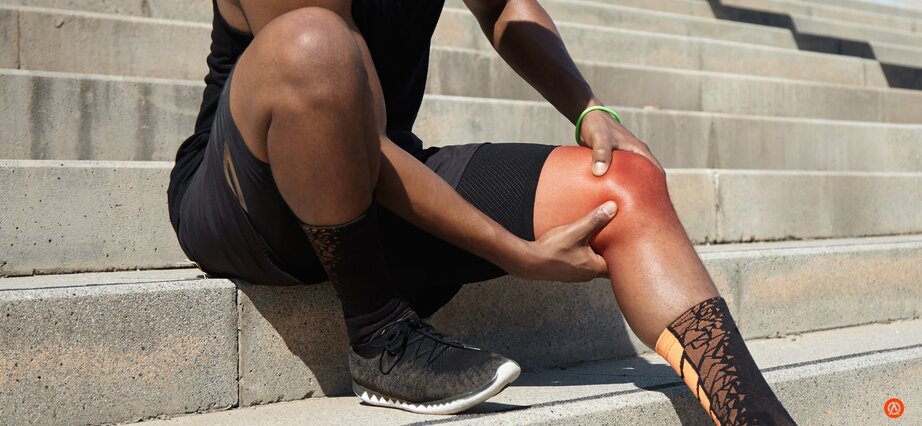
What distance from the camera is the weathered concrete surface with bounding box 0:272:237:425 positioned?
158 cm

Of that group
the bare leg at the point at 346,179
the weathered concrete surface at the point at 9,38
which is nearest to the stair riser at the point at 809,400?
A: the bare leg at the point at 346,179

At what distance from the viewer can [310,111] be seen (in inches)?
59.5

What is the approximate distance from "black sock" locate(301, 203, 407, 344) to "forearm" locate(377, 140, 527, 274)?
0.19ft

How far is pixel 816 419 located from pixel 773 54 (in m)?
3.42

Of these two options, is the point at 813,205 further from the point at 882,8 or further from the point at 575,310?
the point at 882,8

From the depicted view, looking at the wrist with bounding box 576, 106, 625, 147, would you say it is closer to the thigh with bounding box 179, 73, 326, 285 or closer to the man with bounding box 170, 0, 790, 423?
the man with bounding box 170, 0, 790, 423

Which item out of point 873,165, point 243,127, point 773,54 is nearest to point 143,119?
point 243,127

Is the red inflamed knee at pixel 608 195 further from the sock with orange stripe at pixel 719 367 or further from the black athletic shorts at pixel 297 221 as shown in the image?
the sock with orange stripe at pixel 719 367

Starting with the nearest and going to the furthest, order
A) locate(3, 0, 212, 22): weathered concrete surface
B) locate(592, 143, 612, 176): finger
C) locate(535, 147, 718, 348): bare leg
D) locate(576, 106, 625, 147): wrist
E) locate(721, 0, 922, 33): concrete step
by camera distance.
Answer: locate(535, 147, 718, 348): bare leg < locate(592, 143, 612, 176): finger < locate(576, 106, 625, 147): wrist < locate(3, 0, 212, 22): weathered concrete surface < locate(721, 0, 922, 33): concrete step

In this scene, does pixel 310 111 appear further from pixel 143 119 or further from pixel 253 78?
pixel 143 119

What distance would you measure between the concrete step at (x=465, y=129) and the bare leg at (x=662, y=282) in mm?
1177

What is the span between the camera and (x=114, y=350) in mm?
1661

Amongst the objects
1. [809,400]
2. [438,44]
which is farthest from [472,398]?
[438,44]

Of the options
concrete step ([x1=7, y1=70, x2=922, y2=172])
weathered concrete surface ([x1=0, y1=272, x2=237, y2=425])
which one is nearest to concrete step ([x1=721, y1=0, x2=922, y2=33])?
concrete step ([x1=7, y1=70, x2=922, y2=172])
